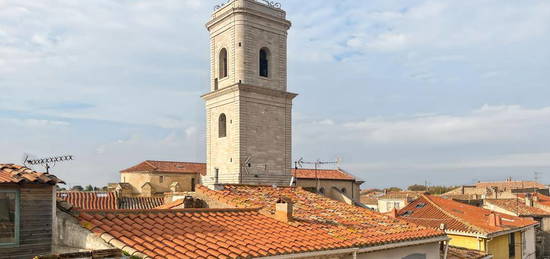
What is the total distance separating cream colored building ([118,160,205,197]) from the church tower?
19.2 m

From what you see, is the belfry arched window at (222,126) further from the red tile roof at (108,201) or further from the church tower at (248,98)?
the red tile roof at (108,201)

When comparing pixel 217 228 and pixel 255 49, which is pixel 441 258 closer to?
pixel 217 228

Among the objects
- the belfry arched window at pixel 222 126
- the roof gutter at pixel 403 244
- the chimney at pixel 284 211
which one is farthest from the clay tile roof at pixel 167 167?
the roof gutter at pixel 403 244

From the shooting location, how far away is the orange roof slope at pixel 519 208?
35.4 m

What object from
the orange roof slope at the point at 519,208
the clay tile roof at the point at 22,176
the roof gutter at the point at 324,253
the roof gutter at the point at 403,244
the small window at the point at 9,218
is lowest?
the orange roof slope at the point at 519,208

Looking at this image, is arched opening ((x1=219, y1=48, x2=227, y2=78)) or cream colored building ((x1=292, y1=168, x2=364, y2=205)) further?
cream colored building ((x1=292, y1=168, x2=364, y2=205))

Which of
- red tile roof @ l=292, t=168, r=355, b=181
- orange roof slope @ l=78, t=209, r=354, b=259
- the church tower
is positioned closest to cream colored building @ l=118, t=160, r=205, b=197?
red tile roof @ l=292, t=168, r=355, b=181

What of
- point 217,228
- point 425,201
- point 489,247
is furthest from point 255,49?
point 217,228

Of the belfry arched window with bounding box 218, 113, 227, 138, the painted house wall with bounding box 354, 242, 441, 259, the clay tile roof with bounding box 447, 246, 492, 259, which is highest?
the belfry arched window with bounding box 218, 113, 227, 138

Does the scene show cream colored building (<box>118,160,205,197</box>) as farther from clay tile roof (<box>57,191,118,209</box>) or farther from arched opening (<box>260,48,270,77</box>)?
arched opening (<box>260,48,270,77</box>)

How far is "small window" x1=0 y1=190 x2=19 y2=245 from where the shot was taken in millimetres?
8195

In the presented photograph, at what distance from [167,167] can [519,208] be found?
32.9 m

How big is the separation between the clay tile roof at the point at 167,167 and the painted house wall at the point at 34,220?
39.4 m

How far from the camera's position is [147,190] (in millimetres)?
45969
